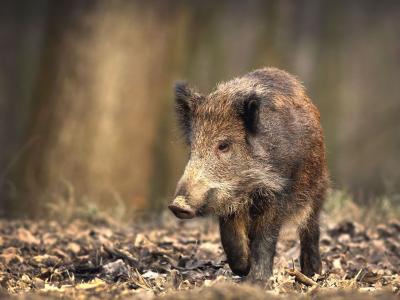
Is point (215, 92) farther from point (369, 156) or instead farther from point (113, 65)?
point (369, 156)

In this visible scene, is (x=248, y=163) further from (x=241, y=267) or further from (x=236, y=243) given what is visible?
(x=241, y=267)

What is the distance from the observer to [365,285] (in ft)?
21.4

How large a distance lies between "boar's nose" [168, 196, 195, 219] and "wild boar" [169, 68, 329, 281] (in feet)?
0.53

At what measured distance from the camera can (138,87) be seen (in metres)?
11.7

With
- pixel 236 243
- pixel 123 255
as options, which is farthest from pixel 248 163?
pixel 123 255

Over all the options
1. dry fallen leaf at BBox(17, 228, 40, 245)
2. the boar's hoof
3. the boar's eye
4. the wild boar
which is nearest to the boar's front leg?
the wild boar

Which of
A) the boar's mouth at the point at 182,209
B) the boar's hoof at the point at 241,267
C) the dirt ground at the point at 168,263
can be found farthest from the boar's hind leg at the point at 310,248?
the boar's mouth at the point at 182,209

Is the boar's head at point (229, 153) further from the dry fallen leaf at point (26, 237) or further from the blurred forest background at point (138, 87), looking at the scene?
the blurred forest background at point (138, 87)

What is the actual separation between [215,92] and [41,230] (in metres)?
2.92

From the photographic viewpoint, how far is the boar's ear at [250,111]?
6.50 metres

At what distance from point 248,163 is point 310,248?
115cm

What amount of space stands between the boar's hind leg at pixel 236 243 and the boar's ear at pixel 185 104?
0.71m

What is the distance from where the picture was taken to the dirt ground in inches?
213

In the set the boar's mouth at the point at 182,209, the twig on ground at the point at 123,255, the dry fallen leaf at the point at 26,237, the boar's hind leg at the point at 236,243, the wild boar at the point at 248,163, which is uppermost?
the wild boar at the point at 248,163
